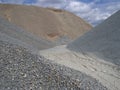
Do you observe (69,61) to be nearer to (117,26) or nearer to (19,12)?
(117,26)

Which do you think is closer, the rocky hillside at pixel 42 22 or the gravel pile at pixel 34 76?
the gravel pile at pixel 34 76

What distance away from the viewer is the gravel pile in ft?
23.2

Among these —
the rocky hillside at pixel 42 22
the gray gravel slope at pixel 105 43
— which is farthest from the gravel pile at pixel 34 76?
the rocky hillside at pixel 42 22

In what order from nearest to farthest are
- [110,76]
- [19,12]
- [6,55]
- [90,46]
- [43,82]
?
[43,82] → [6,55] → [110,76] → [90,46] → [19,12]

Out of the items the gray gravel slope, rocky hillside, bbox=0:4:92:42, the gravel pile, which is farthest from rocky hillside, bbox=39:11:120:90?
rocky hillside, bbox=0:4:92:42

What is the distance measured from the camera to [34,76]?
24.5 feet

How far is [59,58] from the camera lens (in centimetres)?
1159

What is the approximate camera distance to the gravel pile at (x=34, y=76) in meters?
7.08

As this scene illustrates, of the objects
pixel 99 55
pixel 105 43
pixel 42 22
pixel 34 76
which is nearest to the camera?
pixel 34 76

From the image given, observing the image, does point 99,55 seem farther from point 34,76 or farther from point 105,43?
point 34,76

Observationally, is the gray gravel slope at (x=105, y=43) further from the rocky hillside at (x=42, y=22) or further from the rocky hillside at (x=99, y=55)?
the rocky hillside at (x=42, y=22)

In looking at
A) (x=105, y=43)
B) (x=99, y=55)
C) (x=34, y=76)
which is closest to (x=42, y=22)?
(x=105, y=43)

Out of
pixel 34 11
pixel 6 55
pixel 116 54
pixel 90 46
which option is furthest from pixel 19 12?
pixel 6 55

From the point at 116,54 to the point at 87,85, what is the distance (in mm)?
4562
